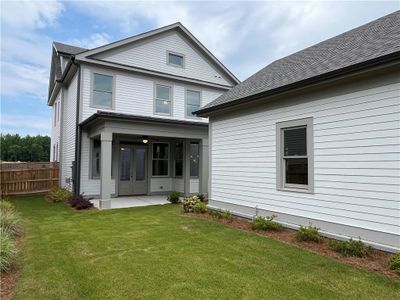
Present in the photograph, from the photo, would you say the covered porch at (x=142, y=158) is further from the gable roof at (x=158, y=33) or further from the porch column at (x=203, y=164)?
the gable roof at (x=158, y=33)

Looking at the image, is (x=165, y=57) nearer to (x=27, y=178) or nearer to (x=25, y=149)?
(x=27, y=178)

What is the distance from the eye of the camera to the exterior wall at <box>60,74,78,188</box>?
512 inches

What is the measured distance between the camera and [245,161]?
26.3 ft

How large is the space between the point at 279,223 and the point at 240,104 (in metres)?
3.34

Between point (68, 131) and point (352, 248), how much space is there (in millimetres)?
13159

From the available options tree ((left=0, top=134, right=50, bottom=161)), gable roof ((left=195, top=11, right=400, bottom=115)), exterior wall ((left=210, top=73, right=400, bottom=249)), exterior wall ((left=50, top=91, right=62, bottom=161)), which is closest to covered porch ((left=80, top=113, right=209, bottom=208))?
gable roof ((left=195, top=11, right=400, bottom=115))

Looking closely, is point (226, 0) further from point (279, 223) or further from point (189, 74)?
point (279, 223)

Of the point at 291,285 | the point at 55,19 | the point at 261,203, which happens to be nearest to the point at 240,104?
the point at 261,203

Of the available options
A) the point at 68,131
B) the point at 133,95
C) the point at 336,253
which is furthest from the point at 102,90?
the point at 336,253

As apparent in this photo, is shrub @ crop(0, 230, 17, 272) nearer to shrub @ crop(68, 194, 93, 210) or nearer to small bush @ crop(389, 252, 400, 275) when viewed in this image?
shrub @ crop(68, 194, 93, 210)

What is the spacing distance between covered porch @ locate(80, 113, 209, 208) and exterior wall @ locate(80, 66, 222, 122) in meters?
1.09

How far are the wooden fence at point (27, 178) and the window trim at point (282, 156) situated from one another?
12.2 m

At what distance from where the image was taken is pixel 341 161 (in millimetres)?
5613

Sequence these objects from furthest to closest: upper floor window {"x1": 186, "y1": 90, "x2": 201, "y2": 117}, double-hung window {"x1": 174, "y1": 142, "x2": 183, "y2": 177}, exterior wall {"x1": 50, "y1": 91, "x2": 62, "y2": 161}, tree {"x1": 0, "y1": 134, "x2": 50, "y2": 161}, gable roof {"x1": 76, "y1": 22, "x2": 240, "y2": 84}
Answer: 1. tree {"x1": 0, "y1": 134, "x2": 50, "y2": 161}
2. exterior wall {"x1": 50, "y1": 91, "x2": 62, "y2": 161}
3. upper floor window {"x1": 186, "y1": 90, "x2": 201, "y2": 117}
4. double-hung window {"x1": 174, "y1": 142, "x2": 183, "y2": 177}
5. gable roof {"x1": 76, "y1": 22, "x2": 240, "y2": 84}
